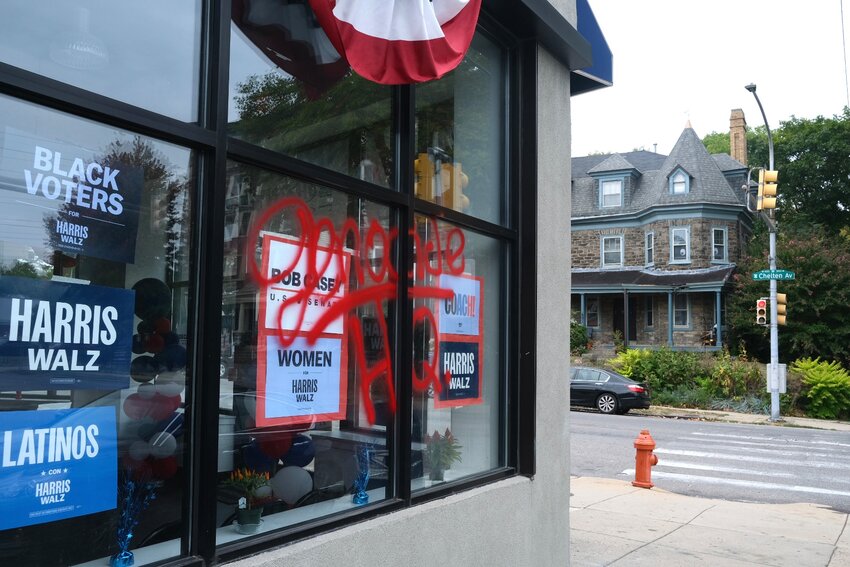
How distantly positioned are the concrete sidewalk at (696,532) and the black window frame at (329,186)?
7.41ft

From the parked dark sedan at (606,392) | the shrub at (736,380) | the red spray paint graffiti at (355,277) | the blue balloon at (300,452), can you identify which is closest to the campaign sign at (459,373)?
the red spray paint graffiti at (355,277)

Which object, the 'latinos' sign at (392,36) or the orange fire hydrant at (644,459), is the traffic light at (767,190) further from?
the 'latinos' sign at (392,36)

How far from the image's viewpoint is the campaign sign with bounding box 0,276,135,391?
2.61 meters

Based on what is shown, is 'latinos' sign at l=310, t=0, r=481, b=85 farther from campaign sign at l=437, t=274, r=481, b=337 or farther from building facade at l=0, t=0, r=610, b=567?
campaign sign at l=437, t=274, r=481, b=337

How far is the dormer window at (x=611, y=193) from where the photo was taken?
36500 mm

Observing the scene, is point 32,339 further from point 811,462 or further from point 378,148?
point 811,462

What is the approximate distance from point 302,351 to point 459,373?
66.0 inches

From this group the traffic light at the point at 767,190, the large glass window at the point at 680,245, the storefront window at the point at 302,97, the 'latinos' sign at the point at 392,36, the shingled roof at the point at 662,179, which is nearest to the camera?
the storefront window at the point at 302,97

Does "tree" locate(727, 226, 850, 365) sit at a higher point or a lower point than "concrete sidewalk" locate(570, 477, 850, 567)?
higher

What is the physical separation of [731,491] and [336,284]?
9.66 m

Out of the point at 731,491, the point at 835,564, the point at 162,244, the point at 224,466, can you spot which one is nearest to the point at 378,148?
the point at 162,244

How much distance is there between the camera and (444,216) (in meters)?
5.09

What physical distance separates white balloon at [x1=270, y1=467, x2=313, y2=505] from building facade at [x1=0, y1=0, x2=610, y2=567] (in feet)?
0.05

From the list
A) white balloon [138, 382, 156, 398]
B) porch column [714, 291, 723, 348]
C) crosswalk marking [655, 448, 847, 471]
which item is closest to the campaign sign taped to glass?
white balloon [138, 382, 156, 398]
